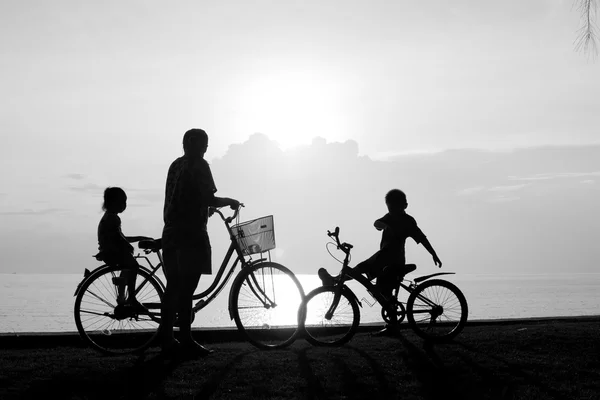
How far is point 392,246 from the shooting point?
8.64 metres

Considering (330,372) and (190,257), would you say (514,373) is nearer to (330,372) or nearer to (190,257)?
(330,372)

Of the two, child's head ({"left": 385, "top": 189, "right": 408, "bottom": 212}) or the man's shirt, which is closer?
the man's shirt

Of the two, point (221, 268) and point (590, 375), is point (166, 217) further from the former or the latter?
point (590, 375)

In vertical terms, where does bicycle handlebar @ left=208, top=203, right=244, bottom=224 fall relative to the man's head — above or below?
below

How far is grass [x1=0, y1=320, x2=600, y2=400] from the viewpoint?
569 cm

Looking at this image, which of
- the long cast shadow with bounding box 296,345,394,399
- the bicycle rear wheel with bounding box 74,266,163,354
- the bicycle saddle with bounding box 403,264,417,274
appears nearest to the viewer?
the long cast shadow with bounding box 296,345,394,399

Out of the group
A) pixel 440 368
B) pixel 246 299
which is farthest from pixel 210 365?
pixel 440 368

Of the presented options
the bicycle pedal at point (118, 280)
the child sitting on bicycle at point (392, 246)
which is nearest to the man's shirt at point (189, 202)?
the bicycle pedal at point (118, 280)

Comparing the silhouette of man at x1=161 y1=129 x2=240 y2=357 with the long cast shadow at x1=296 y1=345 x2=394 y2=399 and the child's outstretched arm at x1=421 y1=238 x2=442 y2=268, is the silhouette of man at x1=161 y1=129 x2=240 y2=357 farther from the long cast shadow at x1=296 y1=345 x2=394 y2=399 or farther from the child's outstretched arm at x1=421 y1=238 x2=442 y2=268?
the child's outstretched arm at x1=421 y1=238 x2=442 y2=268

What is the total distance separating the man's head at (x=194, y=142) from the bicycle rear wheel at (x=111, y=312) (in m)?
1.57

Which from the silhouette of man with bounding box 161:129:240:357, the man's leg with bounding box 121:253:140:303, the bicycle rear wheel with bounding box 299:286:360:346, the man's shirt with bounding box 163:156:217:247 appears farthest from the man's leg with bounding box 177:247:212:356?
the bicycle rear wheel with bounding box 299:286:360:346

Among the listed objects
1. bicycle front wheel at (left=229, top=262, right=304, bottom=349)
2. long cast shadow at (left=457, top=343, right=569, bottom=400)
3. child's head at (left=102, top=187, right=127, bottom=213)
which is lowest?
long cast shadow at (left=457, top=343, right=569, bottom=400)

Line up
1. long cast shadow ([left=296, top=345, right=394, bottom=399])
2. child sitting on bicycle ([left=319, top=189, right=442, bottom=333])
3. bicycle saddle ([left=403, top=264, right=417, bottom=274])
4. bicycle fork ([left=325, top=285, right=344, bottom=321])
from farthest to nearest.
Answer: child sitting on bicycle ([left=319, top=189, right=442, bottom=333])
bicycle saddle ([left=403, top=264, right=417, bottom=274])
bicycle fork ([left=325, top=285, right=344, bottom=321])
long cast shadow ([left=296, top=345, right=394, bottom=399])

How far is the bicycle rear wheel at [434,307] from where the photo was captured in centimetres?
823
